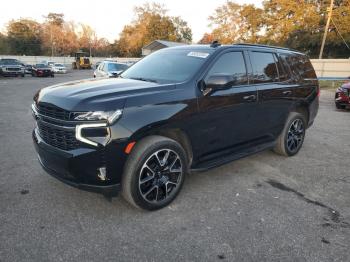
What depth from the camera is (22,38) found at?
62.8 meters

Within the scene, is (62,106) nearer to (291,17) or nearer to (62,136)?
(62,136)

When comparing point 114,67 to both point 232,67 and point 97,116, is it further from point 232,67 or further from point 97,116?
point 97,116

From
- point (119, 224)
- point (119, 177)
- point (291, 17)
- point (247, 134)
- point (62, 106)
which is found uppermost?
point (291, 17)

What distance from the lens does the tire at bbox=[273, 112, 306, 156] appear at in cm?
509

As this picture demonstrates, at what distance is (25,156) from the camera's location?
489 centimetres

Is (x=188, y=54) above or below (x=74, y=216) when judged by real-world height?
above

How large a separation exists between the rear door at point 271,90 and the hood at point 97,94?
5.48 ft

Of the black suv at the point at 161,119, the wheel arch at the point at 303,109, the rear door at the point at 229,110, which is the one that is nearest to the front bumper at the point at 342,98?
the wheel arch at the point at 303,109

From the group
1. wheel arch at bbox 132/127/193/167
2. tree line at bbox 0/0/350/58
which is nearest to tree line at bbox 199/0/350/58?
tree line at bbox 0/0/350/58

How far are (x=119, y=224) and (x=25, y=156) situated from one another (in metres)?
2.72

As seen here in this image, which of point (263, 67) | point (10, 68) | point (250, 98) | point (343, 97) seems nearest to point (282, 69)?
point (263, 67)

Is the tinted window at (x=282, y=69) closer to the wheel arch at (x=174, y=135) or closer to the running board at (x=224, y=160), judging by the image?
the running board at (x=224, y=160)

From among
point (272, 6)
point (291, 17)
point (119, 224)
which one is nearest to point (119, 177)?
point (119, 224)

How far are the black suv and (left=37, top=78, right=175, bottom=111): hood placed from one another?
10 millimetres
